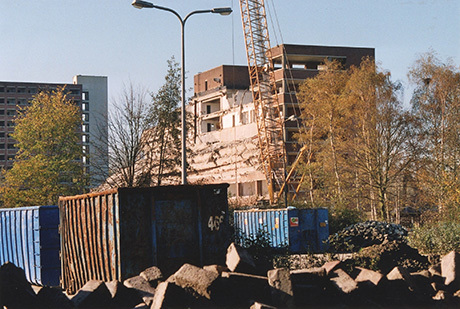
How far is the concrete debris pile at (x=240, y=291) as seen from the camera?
11117mm

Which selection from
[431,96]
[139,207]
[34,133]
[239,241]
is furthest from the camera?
[431,96]

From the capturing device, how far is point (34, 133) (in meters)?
42.5

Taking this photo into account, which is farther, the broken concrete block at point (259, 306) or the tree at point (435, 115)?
the tree at point (435, 115)

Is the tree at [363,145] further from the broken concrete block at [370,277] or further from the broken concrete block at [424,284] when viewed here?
the broken concrete block at [370,277]

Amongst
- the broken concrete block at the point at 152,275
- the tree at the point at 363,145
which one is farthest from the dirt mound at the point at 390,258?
the tree at the point at 363,145

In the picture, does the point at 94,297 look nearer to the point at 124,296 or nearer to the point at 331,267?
the point at 124,296

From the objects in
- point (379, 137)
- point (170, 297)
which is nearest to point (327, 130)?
point (379, 137)

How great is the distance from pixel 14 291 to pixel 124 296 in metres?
2.04

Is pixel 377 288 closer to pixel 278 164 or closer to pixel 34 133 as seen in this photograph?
pixel 34 133

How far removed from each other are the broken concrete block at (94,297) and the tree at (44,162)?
2985 cm

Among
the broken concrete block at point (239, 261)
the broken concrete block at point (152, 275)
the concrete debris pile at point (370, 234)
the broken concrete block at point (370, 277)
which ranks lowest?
the concrete debris pile at point (370, 234)

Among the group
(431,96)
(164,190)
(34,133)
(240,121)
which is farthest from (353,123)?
(164,190)

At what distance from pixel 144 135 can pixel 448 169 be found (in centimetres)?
2071

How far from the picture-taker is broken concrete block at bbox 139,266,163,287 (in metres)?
12.4
